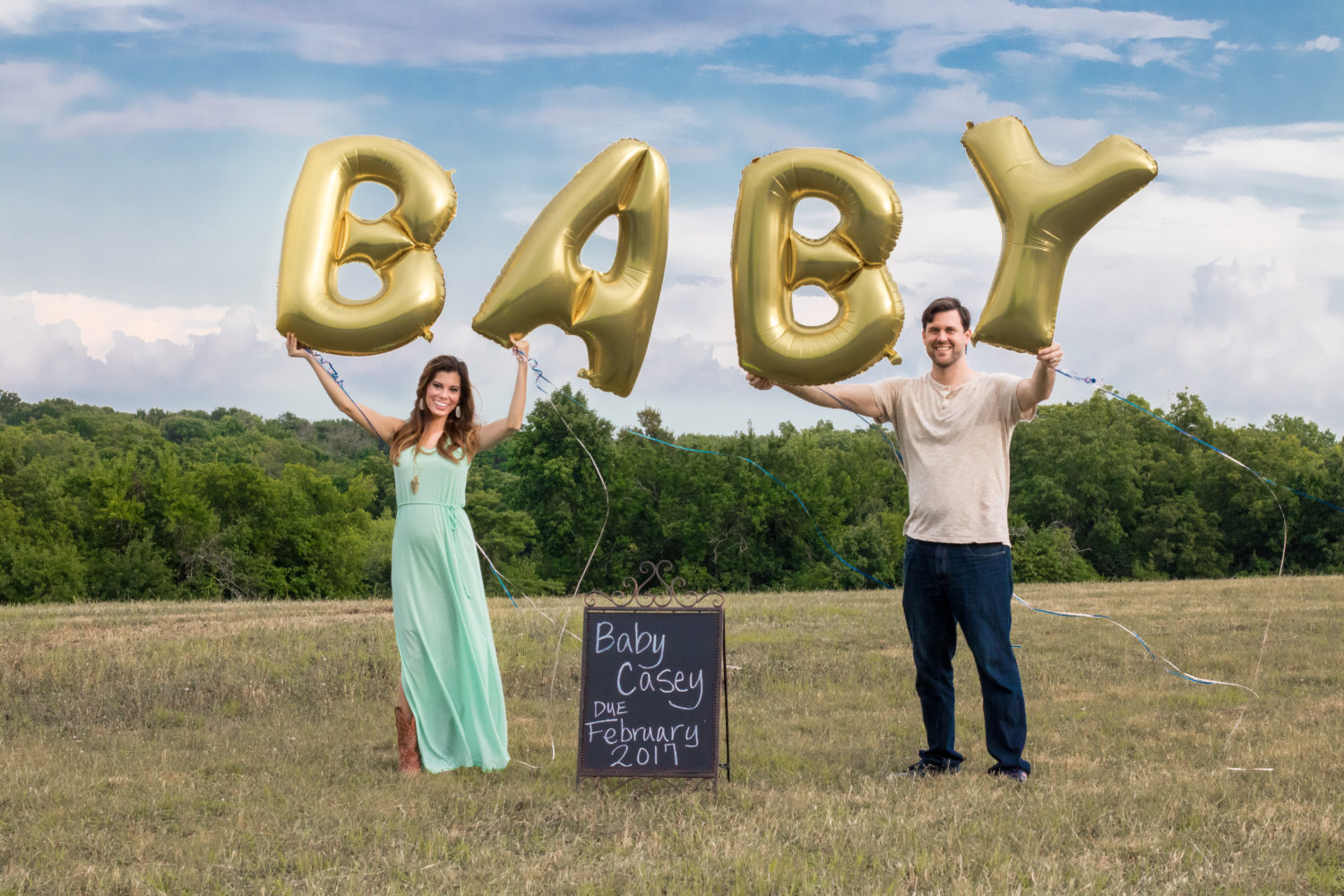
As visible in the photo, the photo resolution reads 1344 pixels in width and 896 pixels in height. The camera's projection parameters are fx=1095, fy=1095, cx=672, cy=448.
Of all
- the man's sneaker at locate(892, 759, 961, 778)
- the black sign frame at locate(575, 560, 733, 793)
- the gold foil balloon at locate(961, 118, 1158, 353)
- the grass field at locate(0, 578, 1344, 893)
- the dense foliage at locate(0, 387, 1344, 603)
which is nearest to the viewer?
the grass field at locate(0, 578, 1344, 893)

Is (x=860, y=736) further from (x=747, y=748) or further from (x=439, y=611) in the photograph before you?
(x=439, y=611)

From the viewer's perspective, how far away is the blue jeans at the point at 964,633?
207 inches

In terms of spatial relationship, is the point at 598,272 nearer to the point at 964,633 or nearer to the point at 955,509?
the point at 955,509

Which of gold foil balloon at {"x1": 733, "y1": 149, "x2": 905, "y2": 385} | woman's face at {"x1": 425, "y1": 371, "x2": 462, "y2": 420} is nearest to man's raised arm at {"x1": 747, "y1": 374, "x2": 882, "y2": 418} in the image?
gold foil balloon at {"x1": 733, "y1": 149, "x2": 905, "y2": 385}

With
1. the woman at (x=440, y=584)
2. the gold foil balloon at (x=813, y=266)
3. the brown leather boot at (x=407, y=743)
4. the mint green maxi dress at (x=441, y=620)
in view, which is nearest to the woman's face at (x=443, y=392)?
the woman at (x=440, y=584)

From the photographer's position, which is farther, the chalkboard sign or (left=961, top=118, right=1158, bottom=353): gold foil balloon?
the chalkboard sign

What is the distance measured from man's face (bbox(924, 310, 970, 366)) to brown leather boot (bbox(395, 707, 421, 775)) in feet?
10.9

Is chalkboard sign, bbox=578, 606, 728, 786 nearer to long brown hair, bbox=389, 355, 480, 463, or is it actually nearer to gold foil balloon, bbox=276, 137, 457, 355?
long brown hair, bbox=389, 355, 480, 463

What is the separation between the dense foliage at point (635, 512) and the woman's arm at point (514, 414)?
22.3 m

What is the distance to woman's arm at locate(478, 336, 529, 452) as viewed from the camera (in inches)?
215

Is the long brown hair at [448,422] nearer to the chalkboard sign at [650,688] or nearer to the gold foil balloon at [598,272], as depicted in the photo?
the gold foil balloon at [598,272]

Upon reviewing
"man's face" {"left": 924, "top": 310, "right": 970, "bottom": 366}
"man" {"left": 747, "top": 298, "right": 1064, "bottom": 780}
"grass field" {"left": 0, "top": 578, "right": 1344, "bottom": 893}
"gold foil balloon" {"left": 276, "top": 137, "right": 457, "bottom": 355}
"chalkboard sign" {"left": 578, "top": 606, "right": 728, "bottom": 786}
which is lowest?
"grass field" {"left": 0, "top": 578, "right": 1344, "bottom": 893}

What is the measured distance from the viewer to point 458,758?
5793 mm

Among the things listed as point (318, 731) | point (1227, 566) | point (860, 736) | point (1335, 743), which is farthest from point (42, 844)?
point (1227, 566)
